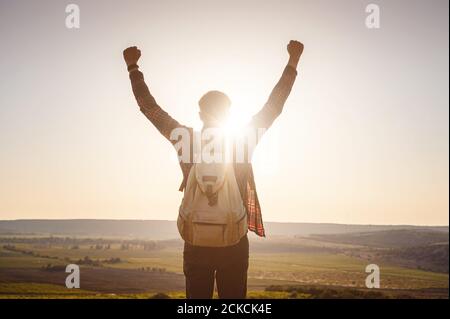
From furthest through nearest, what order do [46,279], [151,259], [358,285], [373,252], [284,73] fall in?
1. [373,252]
2. [151,259]
3. [358,285]
4. [46,279]
5. [284,73]

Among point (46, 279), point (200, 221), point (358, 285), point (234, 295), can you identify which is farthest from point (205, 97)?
point (358, 285)

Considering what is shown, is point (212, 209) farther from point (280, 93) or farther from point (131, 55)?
point (131, 55)

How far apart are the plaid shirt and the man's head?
0.69ft

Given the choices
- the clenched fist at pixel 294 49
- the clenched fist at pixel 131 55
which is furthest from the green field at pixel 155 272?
the clenched fist at pixel 294 49

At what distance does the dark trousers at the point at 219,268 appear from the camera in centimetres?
402

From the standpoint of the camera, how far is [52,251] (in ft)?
569

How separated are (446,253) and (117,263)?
12251cm

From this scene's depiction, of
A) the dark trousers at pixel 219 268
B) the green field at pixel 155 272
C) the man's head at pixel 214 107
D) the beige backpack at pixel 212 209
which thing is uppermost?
the man's head at pixel 214 107

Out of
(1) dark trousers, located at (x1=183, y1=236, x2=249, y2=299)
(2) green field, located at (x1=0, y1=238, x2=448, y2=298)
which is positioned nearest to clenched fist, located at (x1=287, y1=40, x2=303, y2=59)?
(1) dark trousers, located at (x1=183, y1=236, x2=249, y2=299)

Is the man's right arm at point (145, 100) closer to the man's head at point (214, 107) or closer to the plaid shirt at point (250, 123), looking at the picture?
the plaid shirt at point (250, 123)

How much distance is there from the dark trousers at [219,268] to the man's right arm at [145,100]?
1.04 meters

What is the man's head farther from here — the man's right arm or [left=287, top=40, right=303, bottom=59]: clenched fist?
[left=287, top=40, right=303, bottom=59]: clenched fist
